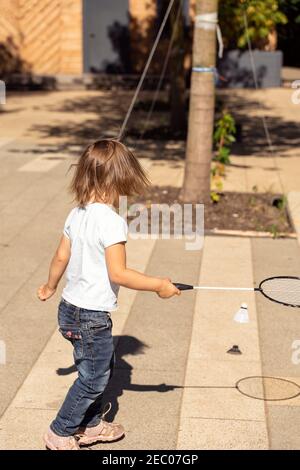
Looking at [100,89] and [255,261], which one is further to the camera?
[100,89]

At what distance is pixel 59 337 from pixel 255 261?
2903 millimetres

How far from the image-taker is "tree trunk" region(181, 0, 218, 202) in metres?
11.0

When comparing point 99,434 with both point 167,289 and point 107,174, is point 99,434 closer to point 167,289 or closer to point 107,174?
point 167,289

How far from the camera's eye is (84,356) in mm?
4875

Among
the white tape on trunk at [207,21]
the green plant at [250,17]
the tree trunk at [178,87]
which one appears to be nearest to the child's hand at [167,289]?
the white tape on trunk at [207,21]

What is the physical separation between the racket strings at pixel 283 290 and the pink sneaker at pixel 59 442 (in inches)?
55.3

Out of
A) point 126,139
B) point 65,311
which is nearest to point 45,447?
point 65,311

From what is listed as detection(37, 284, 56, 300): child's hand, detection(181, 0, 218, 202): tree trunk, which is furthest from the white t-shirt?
detection(181, 0, 218, 202): tree trunk

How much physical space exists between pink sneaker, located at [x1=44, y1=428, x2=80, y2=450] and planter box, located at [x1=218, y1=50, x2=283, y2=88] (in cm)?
2133

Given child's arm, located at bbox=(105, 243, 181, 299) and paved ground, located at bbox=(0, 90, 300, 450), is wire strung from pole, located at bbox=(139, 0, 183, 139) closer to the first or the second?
paved ground, located at bbox=(0, 90, 300, 450)

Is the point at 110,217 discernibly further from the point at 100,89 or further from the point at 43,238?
the point at 100,89

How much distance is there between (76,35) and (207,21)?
51.2 feet

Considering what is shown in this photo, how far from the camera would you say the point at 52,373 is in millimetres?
6156

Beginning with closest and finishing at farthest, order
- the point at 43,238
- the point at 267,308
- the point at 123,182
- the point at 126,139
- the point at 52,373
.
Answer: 1. the point at 123,182
2. the point at 52,373
3. the point at 267,308
4. the point at 43,238
5. the point at 126,139
